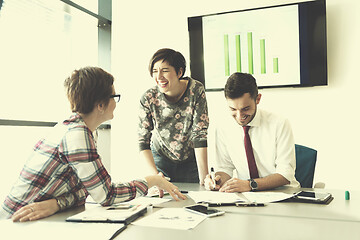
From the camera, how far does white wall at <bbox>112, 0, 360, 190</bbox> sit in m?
2.62

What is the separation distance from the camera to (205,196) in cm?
152

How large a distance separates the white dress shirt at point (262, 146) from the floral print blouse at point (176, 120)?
160mm

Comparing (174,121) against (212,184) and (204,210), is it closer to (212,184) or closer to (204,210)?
(212,184)

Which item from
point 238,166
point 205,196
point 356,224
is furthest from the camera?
point 238,166

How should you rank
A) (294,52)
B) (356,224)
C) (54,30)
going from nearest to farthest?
(356,224), (294,52), (54,30)

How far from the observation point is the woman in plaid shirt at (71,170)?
122 centimetres

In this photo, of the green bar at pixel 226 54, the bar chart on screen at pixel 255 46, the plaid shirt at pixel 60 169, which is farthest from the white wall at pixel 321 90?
the plaid shirt at pixel 60 169

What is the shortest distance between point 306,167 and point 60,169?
1.49 meters

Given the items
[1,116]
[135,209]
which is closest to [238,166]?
[135,209]

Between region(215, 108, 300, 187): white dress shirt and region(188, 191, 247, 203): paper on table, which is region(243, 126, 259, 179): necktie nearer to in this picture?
region(215, 108, 300, 187): white dress shirt

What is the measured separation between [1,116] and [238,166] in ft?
5.68

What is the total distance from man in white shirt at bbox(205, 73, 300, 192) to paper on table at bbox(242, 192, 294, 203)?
145 mm

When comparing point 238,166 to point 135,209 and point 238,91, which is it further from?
Result: point 135,209

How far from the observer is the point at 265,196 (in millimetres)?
1514
